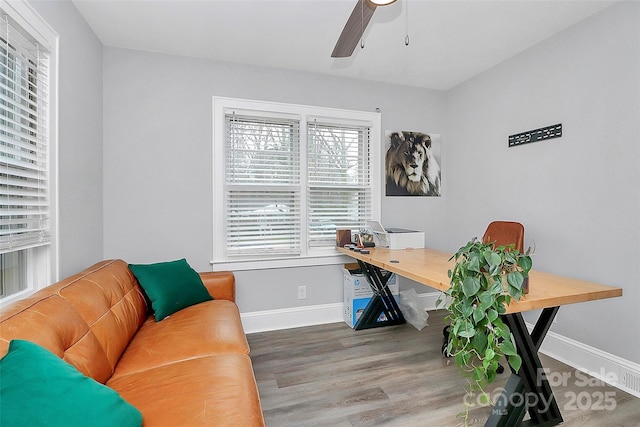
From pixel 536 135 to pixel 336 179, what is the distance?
183cm

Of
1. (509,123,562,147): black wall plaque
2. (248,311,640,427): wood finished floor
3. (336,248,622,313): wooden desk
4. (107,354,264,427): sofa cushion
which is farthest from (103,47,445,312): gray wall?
(509,123,562,147): black wall plaque

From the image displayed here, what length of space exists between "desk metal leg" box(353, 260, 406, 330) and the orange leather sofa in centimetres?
143

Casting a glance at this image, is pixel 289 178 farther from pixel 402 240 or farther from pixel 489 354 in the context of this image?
pixel 489 354

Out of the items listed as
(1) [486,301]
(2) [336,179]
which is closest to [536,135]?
(2) [336,179]

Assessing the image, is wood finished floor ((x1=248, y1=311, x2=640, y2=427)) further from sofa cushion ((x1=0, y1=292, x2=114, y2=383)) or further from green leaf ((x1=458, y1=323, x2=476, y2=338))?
sofa cushion ((x1=0, y1=292, x2=114, y2=383))

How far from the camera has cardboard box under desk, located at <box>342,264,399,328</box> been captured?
126 inches

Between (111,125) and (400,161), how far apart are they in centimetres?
282

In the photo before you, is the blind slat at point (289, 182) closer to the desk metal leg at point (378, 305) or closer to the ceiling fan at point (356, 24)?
the desk metal leg at point (378, 305)

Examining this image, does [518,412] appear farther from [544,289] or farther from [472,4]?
[472,4]

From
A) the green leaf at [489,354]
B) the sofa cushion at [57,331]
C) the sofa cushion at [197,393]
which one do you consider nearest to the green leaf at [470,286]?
the green leaf at [489,354]

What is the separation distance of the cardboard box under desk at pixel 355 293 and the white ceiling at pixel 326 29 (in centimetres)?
207

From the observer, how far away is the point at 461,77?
3.45 m

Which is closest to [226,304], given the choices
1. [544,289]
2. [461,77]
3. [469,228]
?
[544,289]

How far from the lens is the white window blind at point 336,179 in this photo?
3.34 meters
